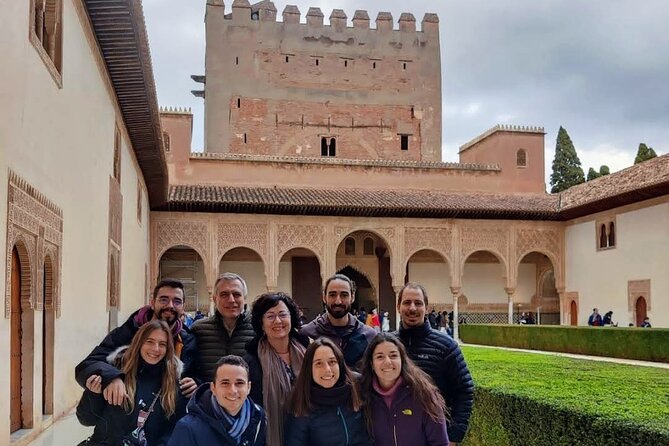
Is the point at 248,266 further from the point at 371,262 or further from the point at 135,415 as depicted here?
the point at 135,415

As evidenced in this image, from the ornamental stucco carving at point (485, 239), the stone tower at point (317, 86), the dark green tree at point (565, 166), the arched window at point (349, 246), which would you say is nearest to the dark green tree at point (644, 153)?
the dark green tree at point (565, 166)

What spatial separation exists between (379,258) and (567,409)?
2151cm

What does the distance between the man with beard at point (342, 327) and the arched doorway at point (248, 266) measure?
66.8 feet

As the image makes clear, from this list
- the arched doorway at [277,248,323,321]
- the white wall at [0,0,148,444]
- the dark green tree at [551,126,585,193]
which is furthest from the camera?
the dark green tree at [551,126,585,193]

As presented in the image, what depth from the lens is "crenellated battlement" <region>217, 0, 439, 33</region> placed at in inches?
1308

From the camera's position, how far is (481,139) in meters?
28.8

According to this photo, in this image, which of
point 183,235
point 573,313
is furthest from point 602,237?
point 183,235

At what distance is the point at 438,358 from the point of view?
381 cm

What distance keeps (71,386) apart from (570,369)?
5510 mm

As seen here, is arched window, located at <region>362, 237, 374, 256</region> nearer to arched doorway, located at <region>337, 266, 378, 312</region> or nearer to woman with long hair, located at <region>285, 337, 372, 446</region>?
arched doorway, located at <region>337, 266, 378, 312</region>

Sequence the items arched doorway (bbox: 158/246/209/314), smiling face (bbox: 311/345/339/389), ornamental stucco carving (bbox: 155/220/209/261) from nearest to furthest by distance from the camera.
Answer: smiling face (bbox: 311/345/339/389) → ornamental stucco carving (bbox: 155/220/209/261) → arched doorway (bbox: 158/246/209/314)

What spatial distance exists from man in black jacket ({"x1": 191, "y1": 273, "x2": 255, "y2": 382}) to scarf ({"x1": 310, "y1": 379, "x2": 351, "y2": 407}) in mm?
605

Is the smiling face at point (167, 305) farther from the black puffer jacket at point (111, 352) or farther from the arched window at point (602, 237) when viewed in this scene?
the arched window at point (602, 237)

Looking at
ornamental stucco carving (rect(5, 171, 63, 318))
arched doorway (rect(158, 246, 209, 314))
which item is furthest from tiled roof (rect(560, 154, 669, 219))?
ornamental stucco carving (rect(5, 171, 63, 318))
